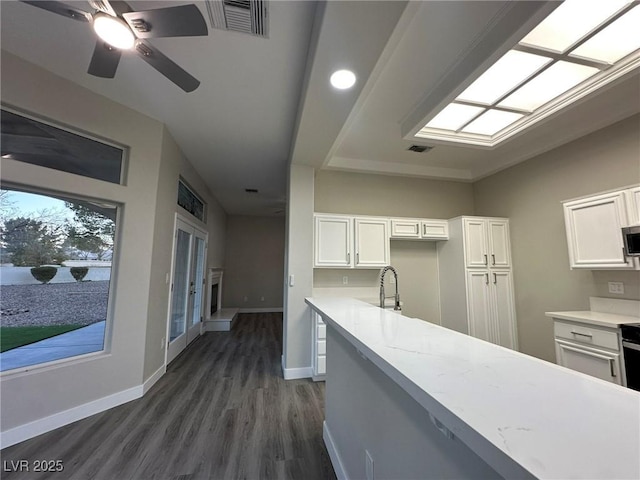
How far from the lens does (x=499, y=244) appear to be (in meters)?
3.88

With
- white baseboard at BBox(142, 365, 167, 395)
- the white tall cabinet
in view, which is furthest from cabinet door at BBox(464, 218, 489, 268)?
white baseboard at BBox(142, 365, 167, 395)

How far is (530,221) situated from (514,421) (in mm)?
4077

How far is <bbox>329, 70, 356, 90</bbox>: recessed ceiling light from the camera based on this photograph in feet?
6.15

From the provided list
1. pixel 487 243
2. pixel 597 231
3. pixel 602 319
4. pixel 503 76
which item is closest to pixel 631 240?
pixel 597 231

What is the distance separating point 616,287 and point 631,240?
63cm

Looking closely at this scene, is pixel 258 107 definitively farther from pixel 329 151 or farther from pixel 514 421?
pixel 514 421

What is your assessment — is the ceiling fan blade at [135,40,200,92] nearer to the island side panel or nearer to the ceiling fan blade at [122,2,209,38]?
the ceiling fan blade at [122,2,209,38]

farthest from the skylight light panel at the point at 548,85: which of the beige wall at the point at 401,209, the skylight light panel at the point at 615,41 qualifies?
the beige wall at the point at 401,209

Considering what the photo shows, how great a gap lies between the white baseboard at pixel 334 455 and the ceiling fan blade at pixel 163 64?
2674mm

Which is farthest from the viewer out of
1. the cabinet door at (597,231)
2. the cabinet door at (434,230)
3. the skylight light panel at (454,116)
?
the cabinet door at (434,230)

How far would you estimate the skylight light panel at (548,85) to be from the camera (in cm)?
215

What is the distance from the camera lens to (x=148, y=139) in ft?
9.68

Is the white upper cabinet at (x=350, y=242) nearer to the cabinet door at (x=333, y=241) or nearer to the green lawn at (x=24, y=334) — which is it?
the cabinet door at (x=333, y=241)

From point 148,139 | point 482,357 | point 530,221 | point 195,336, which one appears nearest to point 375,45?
point 482,357
